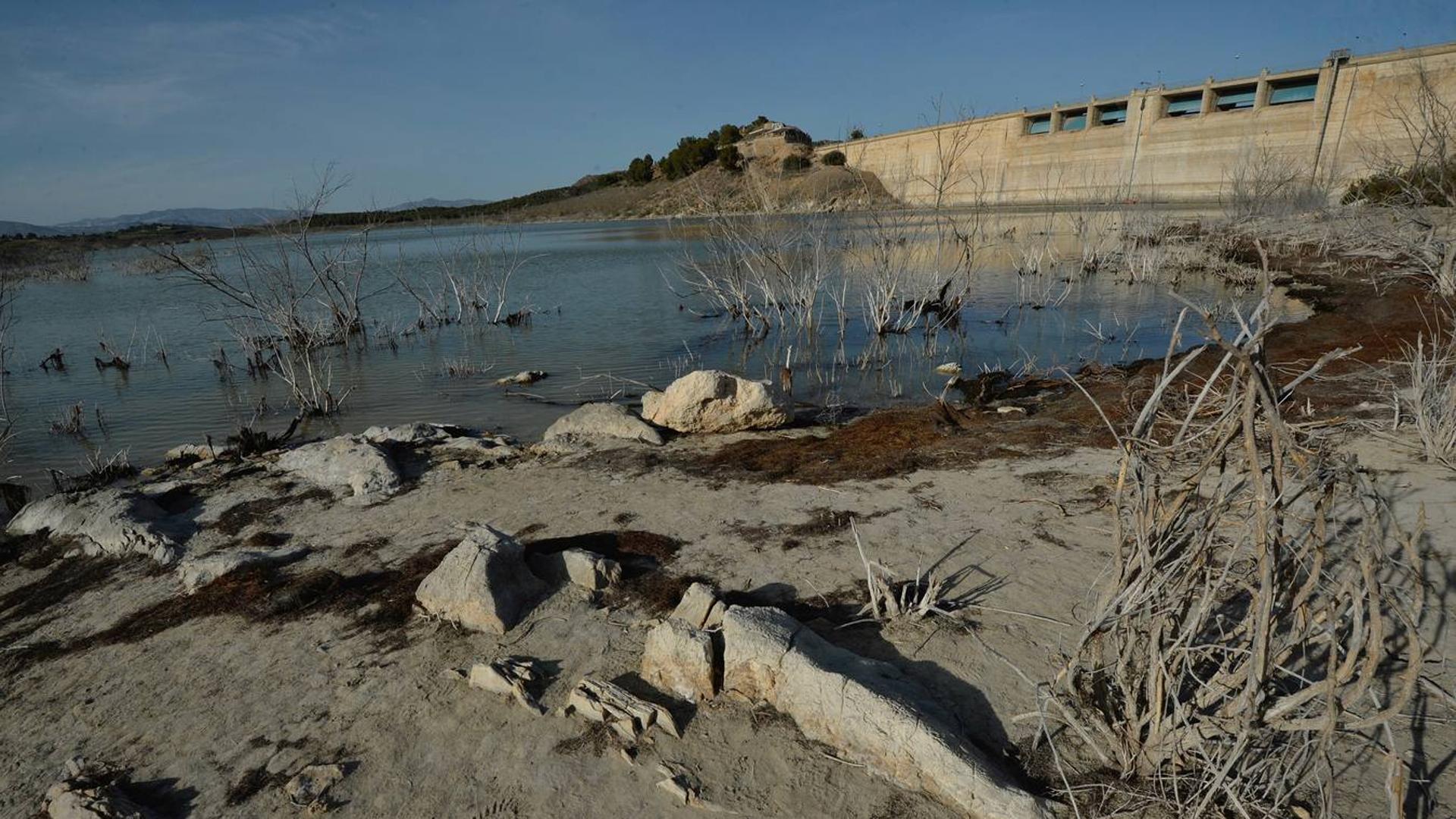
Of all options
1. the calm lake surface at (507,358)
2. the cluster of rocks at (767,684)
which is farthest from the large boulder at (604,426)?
the cluster of rocks at (767,684)

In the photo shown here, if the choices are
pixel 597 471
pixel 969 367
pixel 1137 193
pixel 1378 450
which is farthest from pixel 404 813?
pixel 1137 193

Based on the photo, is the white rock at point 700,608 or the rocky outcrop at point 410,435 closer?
the white rock at point 700,608

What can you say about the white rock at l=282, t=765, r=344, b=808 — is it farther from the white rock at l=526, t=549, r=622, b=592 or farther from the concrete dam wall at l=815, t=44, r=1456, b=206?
the concrete dam wall at l=815, t=44, r=1456, b=206

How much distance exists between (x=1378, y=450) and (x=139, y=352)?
20.4 meters

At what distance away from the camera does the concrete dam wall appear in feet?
122

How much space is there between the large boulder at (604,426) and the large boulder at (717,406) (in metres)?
0.36

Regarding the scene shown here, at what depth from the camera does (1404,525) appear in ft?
15.2

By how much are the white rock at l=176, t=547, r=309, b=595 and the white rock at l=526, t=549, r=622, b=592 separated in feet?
6.99

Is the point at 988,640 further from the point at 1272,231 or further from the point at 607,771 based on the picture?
the point at 1272,231

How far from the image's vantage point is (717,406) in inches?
330

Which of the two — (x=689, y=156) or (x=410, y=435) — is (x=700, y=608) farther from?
(x=689, y=156)

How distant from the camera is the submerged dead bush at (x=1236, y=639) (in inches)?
85.4

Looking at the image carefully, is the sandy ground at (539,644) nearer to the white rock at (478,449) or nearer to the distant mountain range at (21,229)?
the white rock at (478,449)

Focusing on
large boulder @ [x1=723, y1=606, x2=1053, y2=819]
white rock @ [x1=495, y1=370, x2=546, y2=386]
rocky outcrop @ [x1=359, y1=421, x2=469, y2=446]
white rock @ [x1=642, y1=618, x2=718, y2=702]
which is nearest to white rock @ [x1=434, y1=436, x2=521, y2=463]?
rocky outcrop @ [x1=359, y1=421, x2=469, y2=446]
